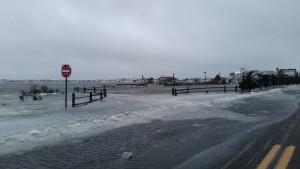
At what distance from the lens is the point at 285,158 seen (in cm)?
675

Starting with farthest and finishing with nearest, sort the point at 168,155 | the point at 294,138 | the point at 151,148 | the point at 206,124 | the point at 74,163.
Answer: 1. the point at 206,124
2. the point at 294,138
3. the point at 151,148
4. the point at 168,155
5. the point at 74,163

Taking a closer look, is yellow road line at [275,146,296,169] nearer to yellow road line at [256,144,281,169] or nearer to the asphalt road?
the asphalt road

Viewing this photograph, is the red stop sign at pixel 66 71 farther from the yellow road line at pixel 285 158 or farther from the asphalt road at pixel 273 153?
the yellow road line at pixel 285 158

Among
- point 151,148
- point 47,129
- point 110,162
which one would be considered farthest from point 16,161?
point 47,129

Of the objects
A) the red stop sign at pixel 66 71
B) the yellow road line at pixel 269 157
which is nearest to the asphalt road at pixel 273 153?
the yellow road line at pixel 269 157

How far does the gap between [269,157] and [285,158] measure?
32 cm

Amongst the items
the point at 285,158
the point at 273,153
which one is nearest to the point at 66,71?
the point at 273,153

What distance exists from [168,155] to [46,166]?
2729 mm

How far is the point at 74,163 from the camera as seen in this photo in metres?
6.68

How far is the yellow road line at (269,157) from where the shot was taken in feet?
20.3

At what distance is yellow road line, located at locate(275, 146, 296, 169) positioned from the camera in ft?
20.2

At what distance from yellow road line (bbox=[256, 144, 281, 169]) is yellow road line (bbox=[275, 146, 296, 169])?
Answer: 187 mm

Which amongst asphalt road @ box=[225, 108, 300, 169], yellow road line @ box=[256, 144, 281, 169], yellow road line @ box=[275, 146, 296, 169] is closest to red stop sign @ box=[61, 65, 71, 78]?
asphalt road @ box=[225, 108, 300, 169]

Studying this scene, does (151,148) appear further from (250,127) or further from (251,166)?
(250,127)
